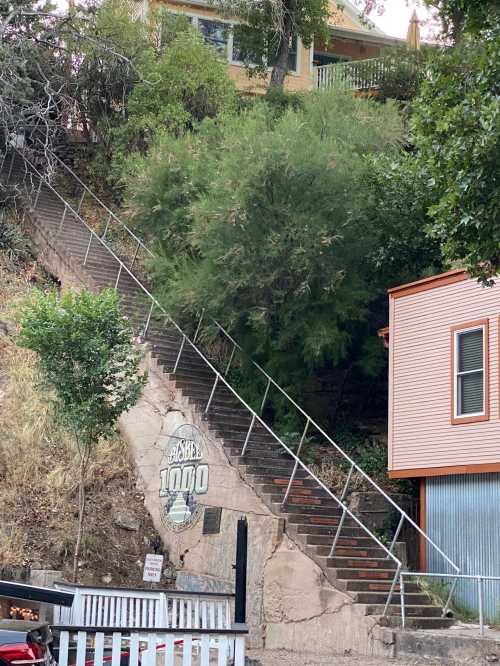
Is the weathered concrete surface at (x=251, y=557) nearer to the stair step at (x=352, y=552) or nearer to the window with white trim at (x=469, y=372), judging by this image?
the stair step at (x=352, y=552)

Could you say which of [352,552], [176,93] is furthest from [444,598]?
[176,93]

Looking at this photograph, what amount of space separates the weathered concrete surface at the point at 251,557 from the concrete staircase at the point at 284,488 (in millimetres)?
189

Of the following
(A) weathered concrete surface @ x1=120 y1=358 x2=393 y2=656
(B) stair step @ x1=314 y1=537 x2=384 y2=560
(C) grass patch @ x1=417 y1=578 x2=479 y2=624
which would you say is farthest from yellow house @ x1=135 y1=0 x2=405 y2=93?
(C) grass patch @ x1=417 y1=578 x2=479 y2=624

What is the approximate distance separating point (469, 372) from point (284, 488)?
4018 millimetres

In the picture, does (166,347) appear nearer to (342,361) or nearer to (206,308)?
(206,308)

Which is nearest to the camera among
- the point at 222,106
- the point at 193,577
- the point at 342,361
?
the point at 193,577

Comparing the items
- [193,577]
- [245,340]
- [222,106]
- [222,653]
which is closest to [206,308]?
[245,340]

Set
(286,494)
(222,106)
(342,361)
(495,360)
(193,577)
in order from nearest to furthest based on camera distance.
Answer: (495,360) < (286,494) < (193,577) < (342,361) < (222,106)

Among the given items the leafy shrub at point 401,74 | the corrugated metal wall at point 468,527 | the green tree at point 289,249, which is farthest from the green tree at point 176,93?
the corrugated metal wall at point 468,527

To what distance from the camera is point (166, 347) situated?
2211 centimetres

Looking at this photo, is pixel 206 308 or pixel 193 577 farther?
pixel 206 308

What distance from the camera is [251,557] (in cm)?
1705

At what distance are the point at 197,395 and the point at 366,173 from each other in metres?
5.70

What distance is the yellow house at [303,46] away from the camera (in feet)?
112
